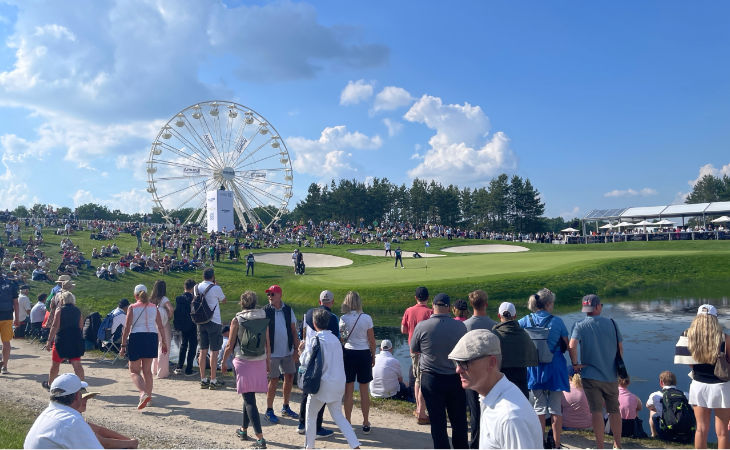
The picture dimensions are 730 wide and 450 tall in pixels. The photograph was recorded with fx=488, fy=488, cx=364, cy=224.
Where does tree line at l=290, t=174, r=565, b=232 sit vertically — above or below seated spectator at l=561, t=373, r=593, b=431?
above

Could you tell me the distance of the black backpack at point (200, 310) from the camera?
31.5 feet

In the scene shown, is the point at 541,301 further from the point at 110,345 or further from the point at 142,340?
the point at 110,345

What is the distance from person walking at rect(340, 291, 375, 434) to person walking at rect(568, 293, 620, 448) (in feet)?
9.30

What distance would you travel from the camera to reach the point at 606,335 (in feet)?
21.0

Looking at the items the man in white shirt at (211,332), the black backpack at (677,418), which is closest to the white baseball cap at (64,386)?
the man in white shirt at (211,332)

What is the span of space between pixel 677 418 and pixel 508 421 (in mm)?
6233

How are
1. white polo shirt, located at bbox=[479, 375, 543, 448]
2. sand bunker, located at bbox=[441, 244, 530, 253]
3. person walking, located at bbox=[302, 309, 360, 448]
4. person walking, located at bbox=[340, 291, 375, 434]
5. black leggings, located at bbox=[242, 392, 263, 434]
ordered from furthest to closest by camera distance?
sand bunker, located at bbox=[441, 244, 530, 253], person walking, located at bbox=[340, 291, 375, 434], black leggings, located at bbox=[242, 392, 263, 434], person walking, located at bbox=[302, 309, 360, 448], white polo shirt, located at bbox=[479, 375, 543, 448]

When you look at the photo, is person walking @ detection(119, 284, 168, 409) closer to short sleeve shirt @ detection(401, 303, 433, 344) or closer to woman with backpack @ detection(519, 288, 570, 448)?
short sleeve shirt @ detection(401, 303, 433, 344)

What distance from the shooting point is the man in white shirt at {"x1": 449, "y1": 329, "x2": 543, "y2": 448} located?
2637 mm

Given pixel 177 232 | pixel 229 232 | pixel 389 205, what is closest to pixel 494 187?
pixel 389 205

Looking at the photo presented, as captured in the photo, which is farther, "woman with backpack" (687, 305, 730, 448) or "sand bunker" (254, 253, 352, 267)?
"sand bunker" (254, 253, 352, 267)

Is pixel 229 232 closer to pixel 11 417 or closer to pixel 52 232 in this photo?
pixel 52 232

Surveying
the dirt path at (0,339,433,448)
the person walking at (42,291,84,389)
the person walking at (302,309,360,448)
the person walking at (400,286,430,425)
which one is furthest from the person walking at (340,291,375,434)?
the person walking at (42,291,84,389)

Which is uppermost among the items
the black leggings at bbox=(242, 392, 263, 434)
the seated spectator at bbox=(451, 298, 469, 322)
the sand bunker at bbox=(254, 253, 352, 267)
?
the seated spectator at bbox=(451, 298, 469, 322)
